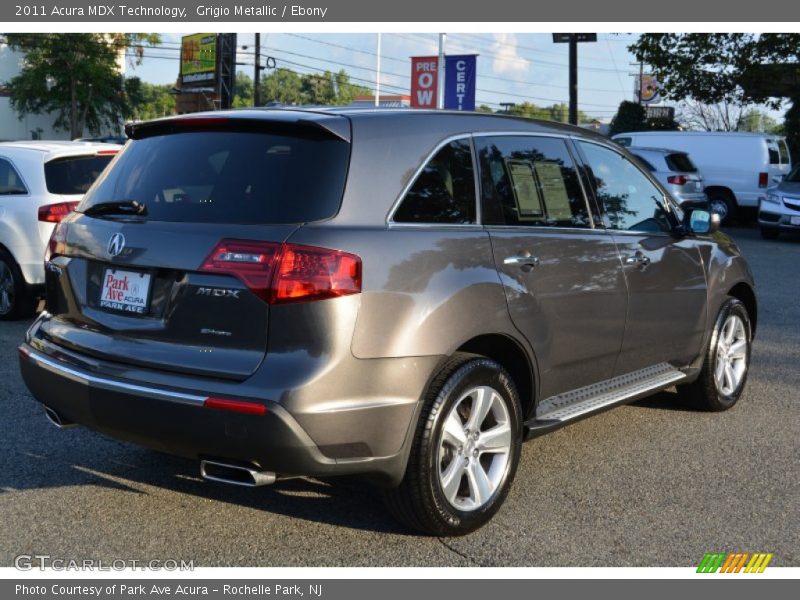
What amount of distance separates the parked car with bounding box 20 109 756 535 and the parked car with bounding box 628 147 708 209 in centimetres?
1738

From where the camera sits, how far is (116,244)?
4000mm

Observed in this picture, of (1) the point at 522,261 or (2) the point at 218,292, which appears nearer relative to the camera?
(2) the point at 218,292

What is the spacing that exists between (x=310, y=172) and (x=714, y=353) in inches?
134

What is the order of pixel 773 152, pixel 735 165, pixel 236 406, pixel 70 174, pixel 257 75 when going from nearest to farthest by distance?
pixel 236 406
pixel 70 174
pixel 735 165
pixel 773 152
pixel 257 75

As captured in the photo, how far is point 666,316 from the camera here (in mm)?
5539

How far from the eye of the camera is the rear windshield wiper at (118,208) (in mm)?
4059

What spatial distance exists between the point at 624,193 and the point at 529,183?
39.4 inches

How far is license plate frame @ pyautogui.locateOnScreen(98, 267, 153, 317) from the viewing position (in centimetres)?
386

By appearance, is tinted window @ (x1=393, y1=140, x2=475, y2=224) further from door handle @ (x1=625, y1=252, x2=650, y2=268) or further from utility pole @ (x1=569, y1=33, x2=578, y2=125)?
utility pole @ (x1=569, y1=33, x2=578, y2=125)

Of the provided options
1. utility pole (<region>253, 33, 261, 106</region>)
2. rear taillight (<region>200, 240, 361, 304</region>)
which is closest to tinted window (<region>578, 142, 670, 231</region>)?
rear taillight (<region>200, 240, 361, 304</region>)

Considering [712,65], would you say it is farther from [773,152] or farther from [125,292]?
[125,292]

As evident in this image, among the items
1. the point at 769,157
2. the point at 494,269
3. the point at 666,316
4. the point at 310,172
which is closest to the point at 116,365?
the point at 310,172

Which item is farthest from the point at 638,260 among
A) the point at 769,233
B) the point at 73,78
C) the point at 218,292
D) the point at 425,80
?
the point at 73,78

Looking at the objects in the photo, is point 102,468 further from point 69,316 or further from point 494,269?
point 494,269
